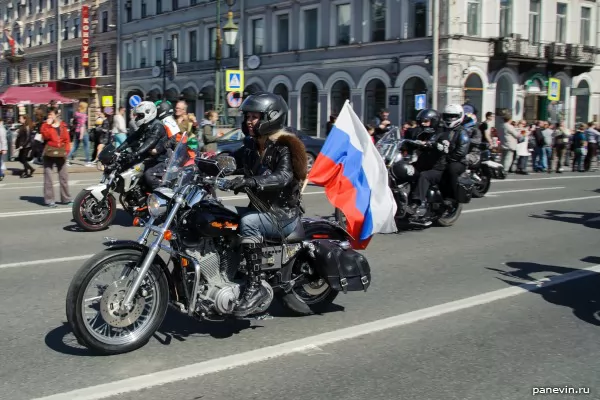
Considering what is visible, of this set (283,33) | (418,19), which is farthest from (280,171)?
(283,33)

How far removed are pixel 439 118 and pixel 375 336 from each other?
21.1ft

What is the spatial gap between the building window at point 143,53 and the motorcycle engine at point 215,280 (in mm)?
48565

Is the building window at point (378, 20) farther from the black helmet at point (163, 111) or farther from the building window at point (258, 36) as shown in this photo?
the black helmet at point (163, 111)

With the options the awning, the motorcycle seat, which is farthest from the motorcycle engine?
the awning

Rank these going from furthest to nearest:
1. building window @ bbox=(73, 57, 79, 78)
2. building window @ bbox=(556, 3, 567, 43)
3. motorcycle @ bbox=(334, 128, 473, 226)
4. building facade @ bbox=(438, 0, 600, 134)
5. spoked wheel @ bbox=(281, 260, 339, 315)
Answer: building window @ bbox=(73, 57, 79, 78)
building window @ bbox=(556, 3, 567, 43)
building facade @ bbox=(438, 0, 600, 134)
motorcycle @ bbox=(334, 128, 473, 226)
spoked wheel @ bbox=(281, 260, 339, 315)

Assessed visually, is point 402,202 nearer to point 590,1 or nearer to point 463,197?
point 463,197

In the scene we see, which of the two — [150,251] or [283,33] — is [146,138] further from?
[283,33]

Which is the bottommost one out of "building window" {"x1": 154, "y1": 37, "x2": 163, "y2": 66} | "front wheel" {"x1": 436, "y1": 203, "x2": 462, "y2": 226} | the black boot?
"front wheel" {"x1": 436, "y1": 203, "x2": 462, "y2": 226}

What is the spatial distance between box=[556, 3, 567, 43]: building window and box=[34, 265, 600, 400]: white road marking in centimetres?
3225

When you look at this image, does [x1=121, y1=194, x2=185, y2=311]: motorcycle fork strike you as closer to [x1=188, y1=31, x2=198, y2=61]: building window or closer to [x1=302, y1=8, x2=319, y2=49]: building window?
[x1=302, y1=8, x2=319, y2=49]: building window

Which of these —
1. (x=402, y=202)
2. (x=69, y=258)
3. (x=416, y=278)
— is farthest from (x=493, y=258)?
(x=69, y=258)

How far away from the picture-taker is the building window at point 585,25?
36812 millimetres

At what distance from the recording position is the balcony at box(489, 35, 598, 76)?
32000 millimetres

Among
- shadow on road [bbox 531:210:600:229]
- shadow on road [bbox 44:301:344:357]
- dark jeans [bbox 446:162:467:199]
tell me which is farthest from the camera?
shadow on road [bbox 531:210:600:229]
